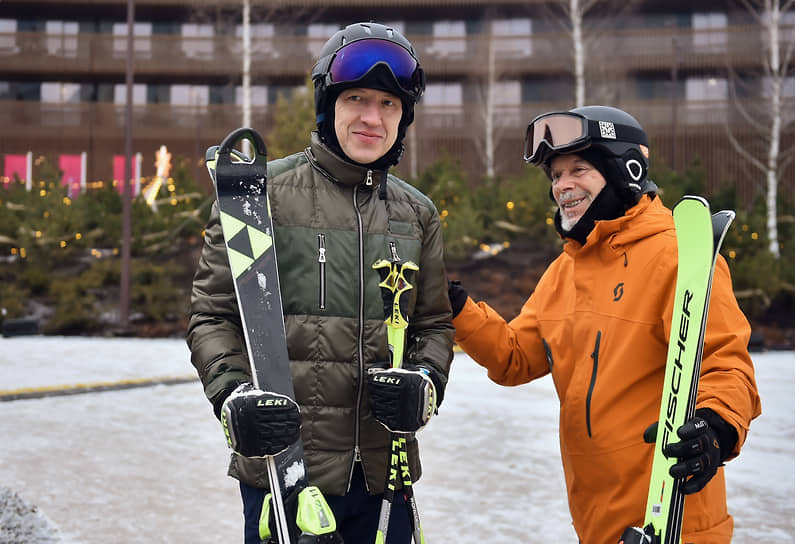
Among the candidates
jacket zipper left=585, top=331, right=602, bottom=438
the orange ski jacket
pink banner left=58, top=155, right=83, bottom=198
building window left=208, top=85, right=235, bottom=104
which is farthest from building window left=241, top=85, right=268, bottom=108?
jacket zipper left=585, top=331, right=602, bottom=438

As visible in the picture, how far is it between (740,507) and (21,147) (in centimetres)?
2985

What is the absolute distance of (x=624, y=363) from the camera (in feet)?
7.79

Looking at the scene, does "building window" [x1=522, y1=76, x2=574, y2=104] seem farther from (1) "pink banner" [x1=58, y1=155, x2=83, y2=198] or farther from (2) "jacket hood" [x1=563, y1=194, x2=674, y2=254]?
(2) "jacket hood" [x1=563, y1=194, x2=674, y2=254]

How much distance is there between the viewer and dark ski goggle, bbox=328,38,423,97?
2.28 m

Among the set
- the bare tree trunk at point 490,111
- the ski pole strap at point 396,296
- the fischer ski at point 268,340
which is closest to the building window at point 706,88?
the bare tree trunk at point 490,111

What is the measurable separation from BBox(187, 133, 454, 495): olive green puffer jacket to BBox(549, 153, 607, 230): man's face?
65 centimetres

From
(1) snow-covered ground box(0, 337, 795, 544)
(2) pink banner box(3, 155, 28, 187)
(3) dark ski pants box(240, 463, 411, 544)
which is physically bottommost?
(1) snow-covered ground box(0, 337, 795, 544)

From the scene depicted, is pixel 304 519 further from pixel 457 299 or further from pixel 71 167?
pixel 71 167

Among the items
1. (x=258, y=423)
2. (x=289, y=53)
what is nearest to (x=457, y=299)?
(x=258, y=423)

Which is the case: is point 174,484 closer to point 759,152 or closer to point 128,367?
point 128,367

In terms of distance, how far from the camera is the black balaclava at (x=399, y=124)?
229 centimetres

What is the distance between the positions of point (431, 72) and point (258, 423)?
92.7 feet

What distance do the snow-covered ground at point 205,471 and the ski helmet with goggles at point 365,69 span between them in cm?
268

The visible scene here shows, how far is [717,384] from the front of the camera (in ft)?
6.86
